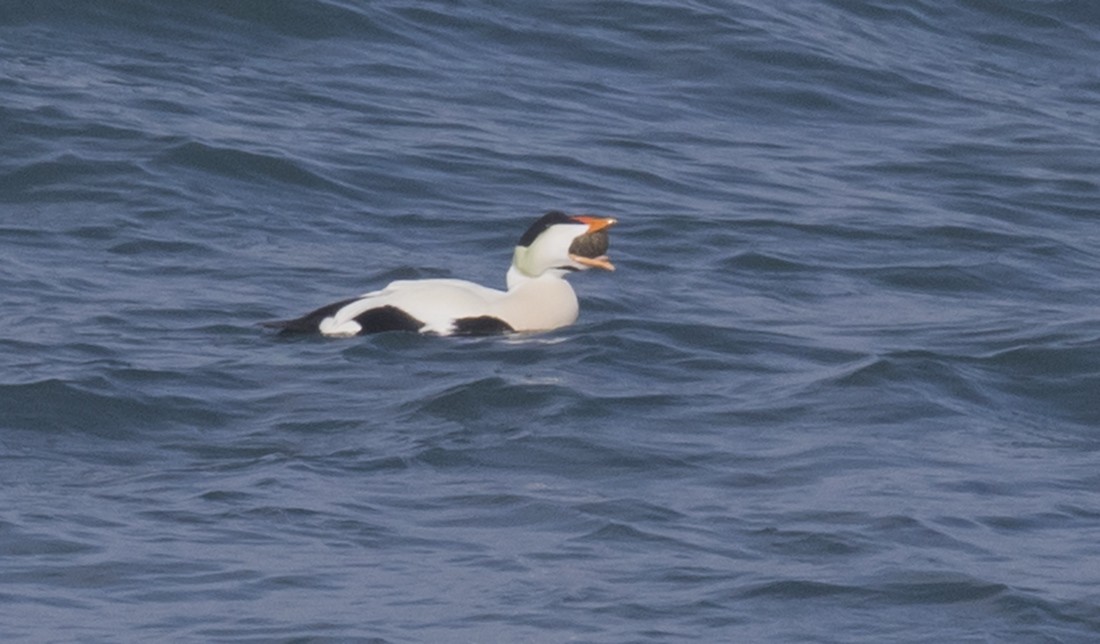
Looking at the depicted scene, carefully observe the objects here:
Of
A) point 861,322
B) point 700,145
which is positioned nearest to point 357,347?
point 861,322

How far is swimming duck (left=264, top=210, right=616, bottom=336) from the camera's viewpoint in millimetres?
9062

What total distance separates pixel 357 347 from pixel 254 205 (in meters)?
2.57

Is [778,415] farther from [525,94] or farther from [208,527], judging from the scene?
[525,94]

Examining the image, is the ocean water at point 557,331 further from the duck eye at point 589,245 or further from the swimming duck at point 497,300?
the duck eye at point 589,245

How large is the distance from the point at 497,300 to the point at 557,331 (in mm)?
271

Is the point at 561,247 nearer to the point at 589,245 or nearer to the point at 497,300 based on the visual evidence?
the point at 589,245

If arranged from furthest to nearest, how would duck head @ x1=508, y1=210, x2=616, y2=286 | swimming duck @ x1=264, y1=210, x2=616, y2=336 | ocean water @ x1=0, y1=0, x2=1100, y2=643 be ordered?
duck head @ x1=508, y1=210, x2=616, y2=286, swimming duck @ x1=264, y1=210, x2=616, y2=336, ocean water @ x1=0, y1=0, x2=1100, y2=643

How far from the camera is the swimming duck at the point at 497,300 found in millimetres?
9062

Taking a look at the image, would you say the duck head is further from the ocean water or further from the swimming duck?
the ocean water

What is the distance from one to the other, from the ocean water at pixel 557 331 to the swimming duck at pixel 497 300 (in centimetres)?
9

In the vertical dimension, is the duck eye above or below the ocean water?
above

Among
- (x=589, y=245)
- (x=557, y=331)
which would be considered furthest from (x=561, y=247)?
(x=557, y=331)

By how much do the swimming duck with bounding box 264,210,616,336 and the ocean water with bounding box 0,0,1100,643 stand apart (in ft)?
0.31

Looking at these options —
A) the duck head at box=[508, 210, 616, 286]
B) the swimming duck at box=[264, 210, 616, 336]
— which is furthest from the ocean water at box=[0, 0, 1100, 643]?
the duck head at box=[508, 210, 616, 286]
